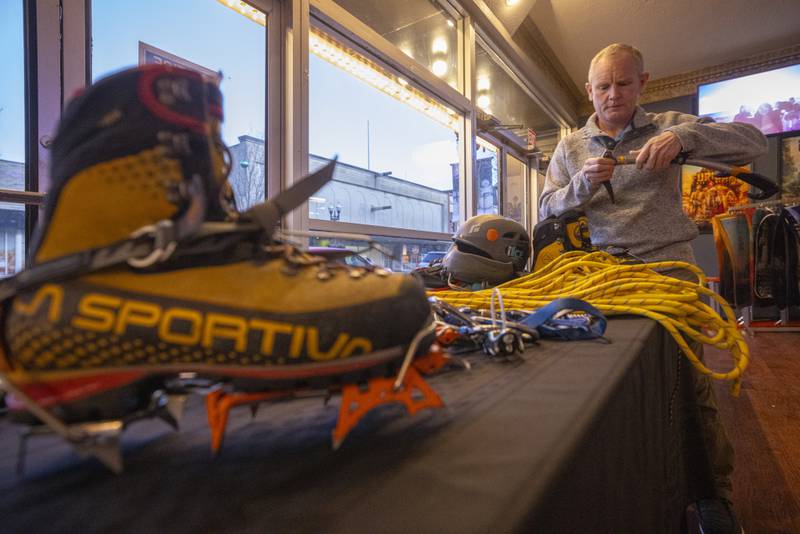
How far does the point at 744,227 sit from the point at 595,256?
1920mm

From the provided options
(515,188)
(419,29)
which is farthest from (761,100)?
(419,29)

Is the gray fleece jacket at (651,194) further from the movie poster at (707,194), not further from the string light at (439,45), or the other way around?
the movie poster at (707,194)

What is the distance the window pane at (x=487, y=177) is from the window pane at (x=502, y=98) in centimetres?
27

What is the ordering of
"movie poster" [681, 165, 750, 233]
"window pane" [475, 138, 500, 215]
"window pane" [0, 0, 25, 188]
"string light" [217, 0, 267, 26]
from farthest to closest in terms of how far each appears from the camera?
"movie poster" [681, 165, 750, 233]
"window pane" [475, 138, 500, 215]
"string light" [217, 0, 267, 26]
"window pane" [0, 0, 25, 188]

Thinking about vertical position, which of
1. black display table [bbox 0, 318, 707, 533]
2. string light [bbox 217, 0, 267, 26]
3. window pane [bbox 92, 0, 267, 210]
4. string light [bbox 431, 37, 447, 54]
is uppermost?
string light [bbox 431, 37, 447, 54]

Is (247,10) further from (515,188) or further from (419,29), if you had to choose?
(515,188)

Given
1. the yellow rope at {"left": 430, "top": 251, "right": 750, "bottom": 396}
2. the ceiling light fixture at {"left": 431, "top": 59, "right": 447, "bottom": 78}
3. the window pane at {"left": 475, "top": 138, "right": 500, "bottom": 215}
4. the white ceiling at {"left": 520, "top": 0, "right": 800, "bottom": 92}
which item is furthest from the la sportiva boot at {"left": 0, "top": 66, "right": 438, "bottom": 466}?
the window pane at {"left": 475, "top": 138, "right": 500, "bottom": 215}

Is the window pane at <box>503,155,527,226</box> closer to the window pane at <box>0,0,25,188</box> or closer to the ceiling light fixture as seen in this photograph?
the ceiling light fixture

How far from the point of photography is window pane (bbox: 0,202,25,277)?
34.3 inches

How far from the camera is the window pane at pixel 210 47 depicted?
1.03m

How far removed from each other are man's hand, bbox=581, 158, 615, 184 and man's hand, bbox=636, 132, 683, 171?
0.21ft

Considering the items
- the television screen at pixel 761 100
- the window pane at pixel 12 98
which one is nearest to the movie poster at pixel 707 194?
the television screen at pixel 761 100

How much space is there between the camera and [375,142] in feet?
7.17

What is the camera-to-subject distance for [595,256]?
Answer: 932mm
